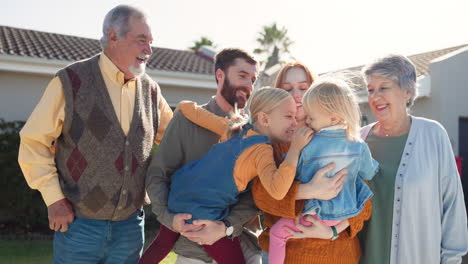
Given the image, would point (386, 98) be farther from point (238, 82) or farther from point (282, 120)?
point (238, 82)

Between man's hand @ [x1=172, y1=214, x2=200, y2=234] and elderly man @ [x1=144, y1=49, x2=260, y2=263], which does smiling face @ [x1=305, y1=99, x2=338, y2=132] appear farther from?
man's hand @ [x1=172, y1=214, x2=200, y2=234]

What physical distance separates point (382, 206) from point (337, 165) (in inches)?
26.1

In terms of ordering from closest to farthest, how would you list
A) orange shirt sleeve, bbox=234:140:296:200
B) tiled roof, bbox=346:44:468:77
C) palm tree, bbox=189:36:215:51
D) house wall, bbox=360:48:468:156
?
orange shirt sleeve, bbox=234:140:296:200, house wall, bbox=360:48:468:156, tiled roof, bbox=346:44:468:77, palm tree, bbox=189:36:215:51

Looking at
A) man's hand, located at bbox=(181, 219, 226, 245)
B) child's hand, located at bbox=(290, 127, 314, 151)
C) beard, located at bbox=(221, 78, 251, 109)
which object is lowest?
man's hand, located at bbox=(181, 219, 226, 245)

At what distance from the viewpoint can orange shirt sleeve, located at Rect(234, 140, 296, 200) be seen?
7.59 feet

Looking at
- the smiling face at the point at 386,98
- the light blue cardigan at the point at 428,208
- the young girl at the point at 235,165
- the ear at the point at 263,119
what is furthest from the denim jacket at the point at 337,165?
the smiling face at the point at 386,98

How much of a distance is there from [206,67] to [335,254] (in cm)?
1169

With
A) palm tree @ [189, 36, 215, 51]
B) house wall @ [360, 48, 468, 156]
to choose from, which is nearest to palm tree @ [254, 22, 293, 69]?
palm tree @ [189, 36, 215, 51]

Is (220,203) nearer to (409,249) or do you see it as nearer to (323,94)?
(323,94)

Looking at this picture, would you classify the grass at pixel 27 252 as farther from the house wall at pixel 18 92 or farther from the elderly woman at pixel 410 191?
the elderly woman at pixel 410 191

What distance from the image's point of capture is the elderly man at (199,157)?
2586 millimetres

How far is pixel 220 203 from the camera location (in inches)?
102

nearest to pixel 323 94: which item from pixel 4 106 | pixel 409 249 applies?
pixel 409 249

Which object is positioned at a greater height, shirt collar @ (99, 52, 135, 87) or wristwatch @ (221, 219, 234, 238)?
shirt collar @ (99, 52, 135, 87)
